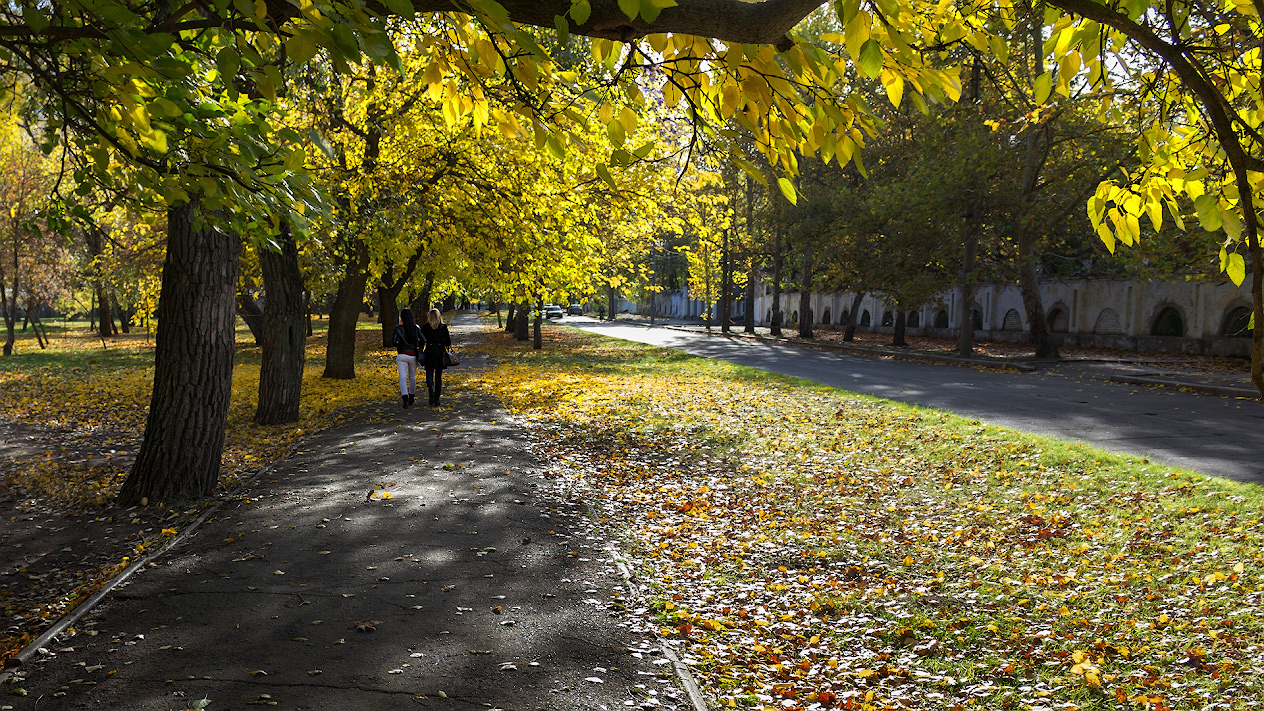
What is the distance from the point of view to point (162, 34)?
11.9 feet

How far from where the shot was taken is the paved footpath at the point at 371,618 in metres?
3.77

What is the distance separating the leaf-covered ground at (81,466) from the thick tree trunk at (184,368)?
1.15 ft

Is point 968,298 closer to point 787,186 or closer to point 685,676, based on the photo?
point 685,676

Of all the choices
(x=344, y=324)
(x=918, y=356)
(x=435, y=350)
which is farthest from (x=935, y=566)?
(x=918, y=356)

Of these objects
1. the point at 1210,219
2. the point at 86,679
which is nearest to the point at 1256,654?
the point at 1210,219

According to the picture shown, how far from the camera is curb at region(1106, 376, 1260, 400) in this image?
596 inches

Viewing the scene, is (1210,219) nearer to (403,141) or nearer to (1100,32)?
(1100,32)

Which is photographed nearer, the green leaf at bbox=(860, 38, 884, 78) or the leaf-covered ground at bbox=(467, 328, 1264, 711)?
the green leaf at bbox=(860, 38, 884, 78)

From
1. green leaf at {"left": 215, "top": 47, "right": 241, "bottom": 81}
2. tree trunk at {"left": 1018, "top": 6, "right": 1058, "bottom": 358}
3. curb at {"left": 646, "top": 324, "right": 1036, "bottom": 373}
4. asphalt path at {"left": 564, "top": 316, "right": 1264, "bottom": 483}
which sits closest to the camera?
green leaf at {"left": 215, "top": 47, "right": 241, "bottom": 81}

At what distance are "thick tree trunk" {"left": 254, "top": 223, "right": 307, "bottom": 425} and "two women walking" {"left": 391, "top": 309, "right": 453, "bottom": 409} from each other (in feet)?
5.44

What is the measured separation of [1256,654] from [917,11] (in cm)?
383

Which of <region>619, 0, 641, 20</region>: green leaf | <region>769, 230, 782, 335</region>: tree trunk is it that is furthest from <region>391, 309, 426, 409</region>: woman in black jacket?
<region>769, 230, 782, 335</region>: tree trunk

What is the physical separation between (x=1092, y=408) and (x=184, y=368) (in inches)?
535

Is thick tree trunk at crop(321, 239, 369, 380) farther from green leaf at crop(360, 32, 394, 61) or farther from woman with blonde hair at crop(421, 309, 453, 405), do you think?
green leaf at crop(360, 32, 394, 61)
